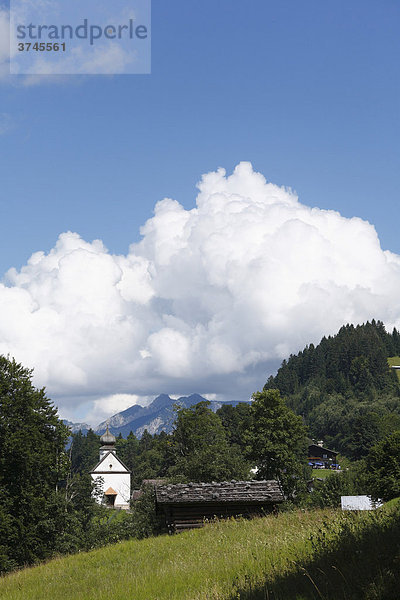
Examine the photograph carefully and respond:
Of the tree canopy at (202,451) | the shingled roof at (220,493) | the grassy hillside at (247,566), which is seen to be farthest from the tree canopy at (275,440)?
the grassy hillside at (247,566)

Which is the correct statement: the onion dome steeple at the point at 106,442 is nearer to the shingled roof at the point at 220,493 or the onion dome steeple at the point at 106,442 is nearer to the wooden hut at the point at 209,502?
the shingled roof at the point at 220,493

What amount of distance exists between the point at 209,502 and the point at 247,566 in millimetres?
14522

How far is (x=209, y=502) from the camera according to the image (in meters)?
25.3

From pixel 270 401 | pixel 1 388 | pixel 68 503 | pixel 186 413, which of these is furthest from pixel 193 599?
pixel 186 413

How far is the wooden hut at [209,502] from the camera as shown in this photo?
25328 mm

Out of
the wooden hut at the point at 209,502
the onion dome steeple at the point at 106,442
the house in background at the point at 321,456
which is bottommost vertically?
the house in background at the point at 321,456

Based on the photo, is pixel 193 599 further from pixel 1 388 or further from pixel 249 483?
pixel 1 388

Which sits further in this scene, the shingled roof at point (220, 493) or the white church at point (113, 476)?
the white church at point (113, 476)

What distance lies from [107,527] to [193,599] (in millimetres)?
38171

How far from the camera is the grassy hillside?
7766mm

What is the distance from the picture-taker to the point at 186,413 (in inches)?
2640

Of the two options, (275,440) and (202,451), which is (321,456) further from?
(202,451)

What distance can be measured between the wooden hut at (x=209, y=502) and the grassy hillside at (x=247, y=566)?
354 cm

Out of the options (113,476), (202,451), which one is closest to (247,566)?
(202,451)
